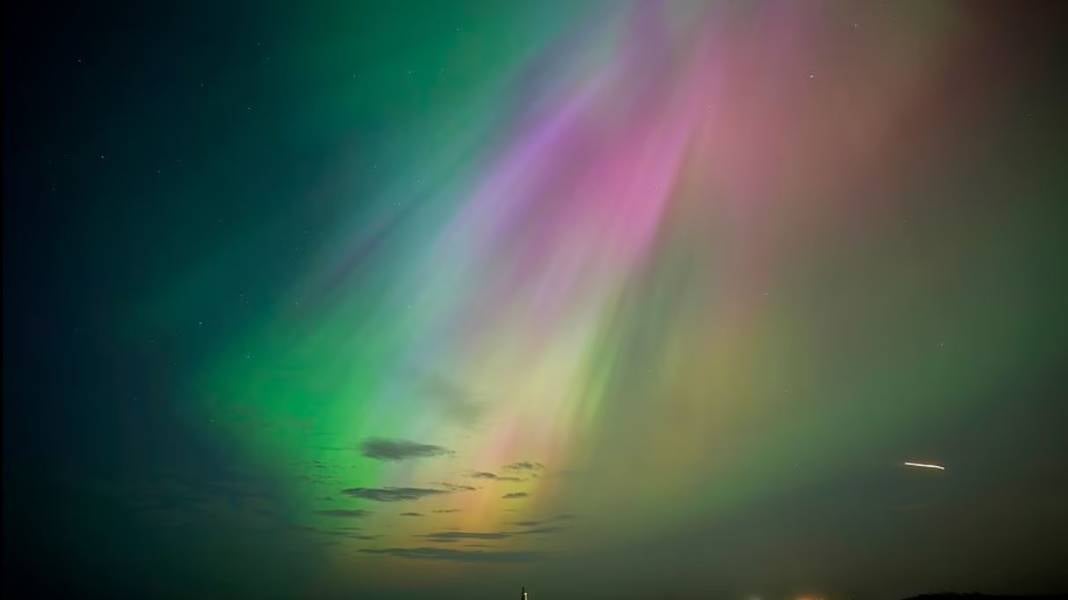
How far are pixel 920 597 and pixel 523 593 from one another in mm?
110046

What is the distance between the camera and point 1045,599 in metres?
103

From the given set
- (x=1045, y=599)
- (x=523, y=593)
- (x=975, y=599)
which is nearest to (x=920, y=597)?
(x=975, y=599)

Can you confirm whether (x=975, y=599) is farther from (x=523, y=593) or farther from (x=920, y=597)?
(x=523, y=593)

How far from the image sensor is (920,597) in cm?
15725

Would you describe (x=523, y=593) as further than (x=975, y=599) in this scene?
No

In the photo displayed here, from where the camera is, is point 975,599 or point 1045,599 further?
point 975,599

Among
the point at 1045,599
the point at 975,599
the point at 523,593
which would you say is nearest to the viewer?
the point at 1045,599

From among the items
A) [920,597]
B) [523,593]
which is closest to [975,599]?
[920,597]

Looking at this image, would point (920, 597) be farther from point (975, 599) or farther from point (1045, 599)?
point (1045, 599)

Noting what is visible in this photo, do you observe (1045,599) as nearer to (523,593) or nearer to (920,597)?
(920,597)

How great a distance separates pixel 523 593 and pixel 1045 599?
295 feet

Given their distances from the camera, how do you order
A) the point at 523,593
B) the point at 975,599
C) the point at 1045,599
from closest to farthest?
the point at 1045,599, the point at 523,593, the point at 975,599

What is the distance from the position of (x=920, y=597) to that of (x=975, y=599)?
39.4ft

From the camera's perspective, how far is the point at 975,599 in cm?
14938
